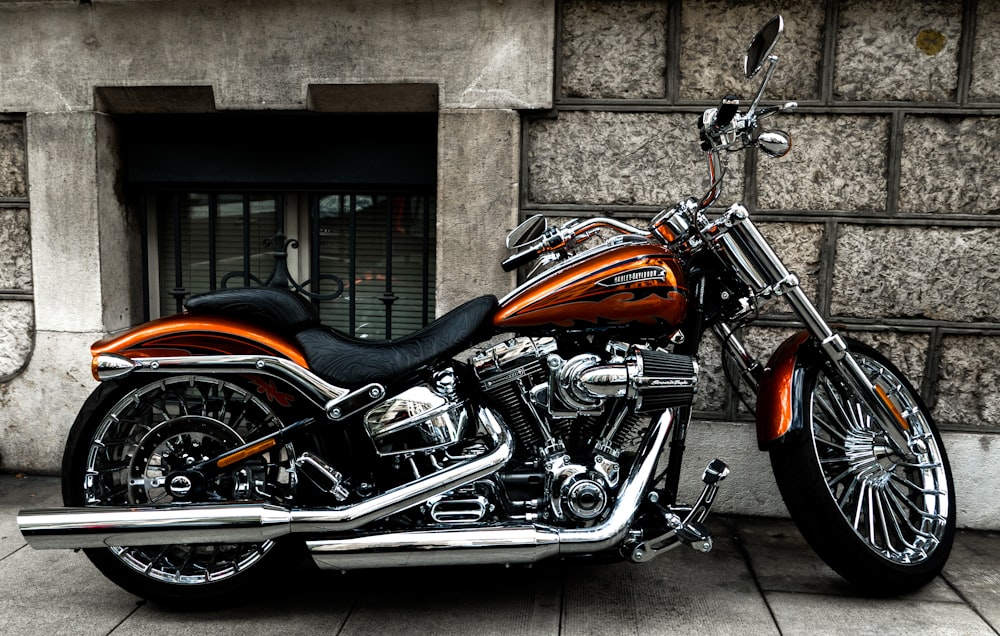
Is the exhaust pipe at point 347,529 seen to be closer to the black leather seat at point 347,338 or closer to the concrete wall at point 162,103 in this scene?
the black leather seat at point 347,338

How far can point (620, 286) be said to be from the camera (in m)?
2.59

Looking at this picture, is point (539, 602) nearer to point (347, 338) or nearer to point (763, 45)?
point (347, 338)

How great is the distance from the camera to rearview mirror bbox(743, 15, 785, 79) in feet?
8.09

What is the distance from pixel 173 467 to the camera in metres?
2.74

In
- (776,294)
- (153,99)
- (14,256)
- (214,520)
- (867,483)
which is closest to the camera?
(214,520)

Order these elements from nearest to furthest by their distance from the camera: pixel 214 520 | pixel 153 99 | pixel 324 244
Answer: pixel 214 520 < pixel 153 99 < pixel 324 244

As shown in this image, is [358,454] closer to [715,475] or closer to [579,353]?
[579,353]

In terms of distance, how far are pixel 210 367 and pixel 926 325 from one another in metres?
3.04

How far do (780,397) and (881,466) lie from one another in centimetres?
54

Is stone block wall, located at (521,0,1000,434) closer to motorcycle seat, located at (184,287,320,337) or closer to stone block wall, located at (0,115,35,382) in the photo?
motorcycle seat, located at (184,287,320,337)

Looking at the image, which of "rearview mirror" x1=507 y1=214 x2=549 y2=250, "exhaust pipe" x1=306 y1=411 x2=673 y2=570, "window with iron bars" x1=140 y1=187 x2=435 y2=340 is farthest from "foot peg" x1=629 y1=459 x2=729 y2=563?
"window with iron bars" x1=140 y1=187 x2=435 y2=340

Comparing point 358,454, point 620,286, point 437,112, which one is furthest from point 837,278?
point 358,454

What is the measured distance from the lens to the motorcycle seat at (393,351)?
2621mm

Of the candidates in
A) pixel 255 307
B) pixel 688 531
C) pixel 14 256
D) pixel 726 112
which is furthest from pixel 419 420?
pixel 14 256
